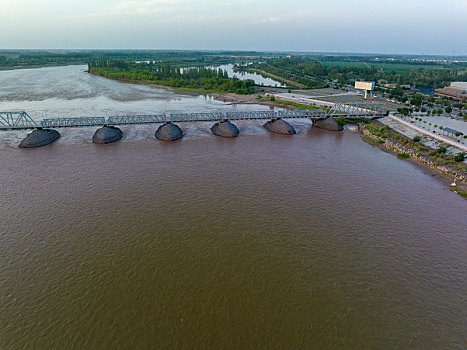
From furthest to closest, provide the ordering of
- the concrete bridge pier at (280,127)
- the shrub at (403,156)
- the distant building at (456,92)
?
the distant building at (456,92)
the concrete bridge pier at (280,127)
the shrub at (403,156)

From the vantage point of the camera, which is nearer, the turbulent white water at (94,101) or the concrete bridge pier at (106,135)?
the concrete bridge pier at (106,135)

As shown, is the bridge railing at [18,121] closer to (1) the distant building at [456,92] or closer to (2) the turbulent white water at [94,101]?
(2) the turbulent white water at [94,101]

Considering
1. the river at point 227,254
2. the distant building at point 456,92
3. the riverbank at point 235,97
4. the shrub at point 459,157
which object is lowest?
the river at point 227,254

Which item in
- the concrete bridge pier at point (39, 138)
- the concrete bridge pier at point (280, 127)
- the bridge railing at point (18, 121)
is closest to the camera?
the concrete bridge pier at point (39, 138)

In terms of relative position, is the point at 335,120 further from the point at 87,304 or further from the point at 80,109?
the point at 80,109

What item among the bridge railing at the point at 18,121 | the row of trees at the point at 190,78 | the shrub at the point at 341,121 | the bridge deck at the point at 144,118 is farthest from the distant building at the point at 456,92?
the bridge railing at the point at 18,121

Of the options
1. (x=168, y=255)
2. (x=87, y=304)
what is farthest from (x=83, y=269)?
(x=168, y=255)

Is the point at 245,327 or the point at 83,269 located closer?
the point at 245,327
